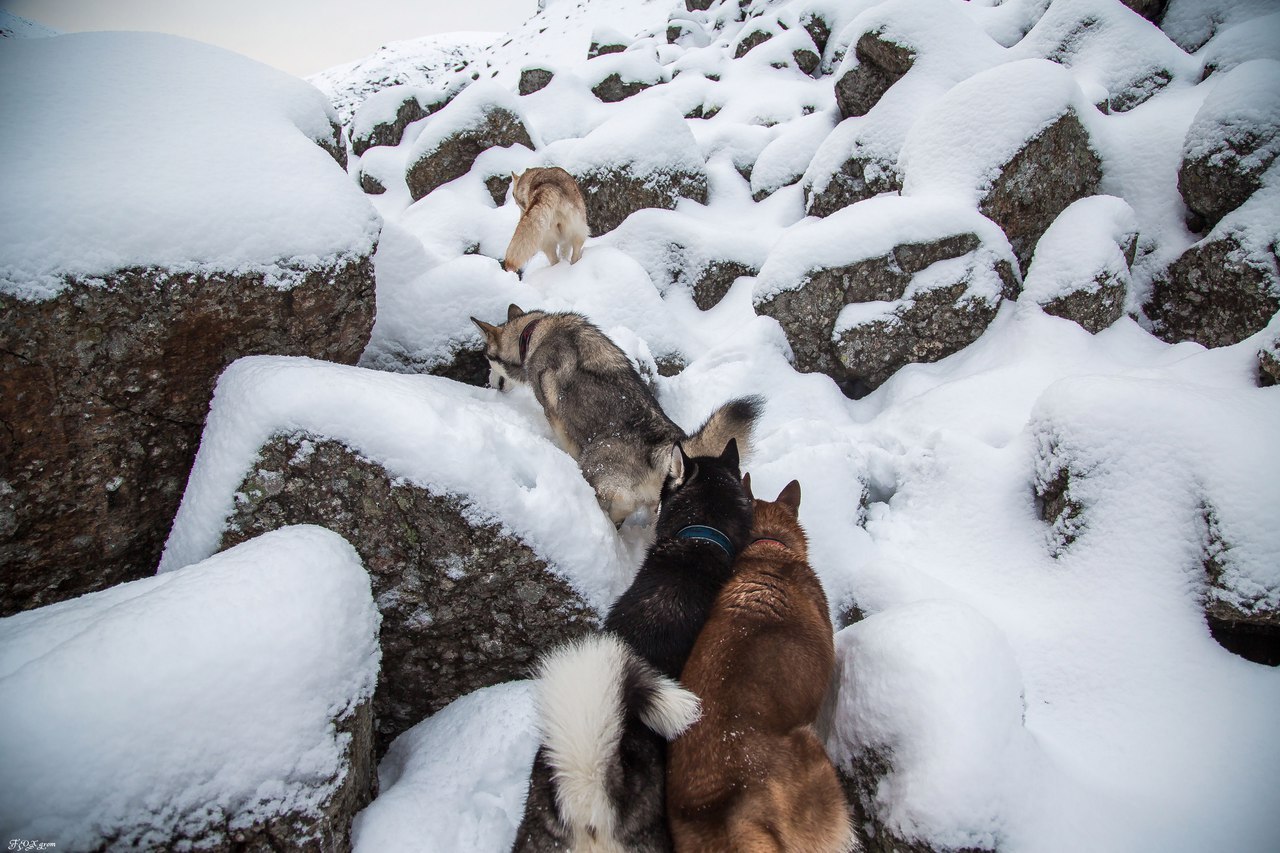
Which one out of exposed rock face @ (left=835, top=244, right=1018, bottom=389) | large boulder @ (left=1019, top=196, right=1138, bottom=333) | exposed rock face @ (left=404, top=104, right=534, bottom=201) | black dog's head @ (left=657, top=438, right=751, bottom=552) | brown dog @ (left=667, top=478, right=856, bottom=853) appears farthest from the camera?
exposed rock face @ (left=404, top=104, right=534, bottom=201)

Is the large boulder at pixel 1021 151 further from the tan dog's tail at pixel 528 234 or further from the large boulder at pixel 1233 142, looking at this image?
the tan dog's tail at pixel 528 234

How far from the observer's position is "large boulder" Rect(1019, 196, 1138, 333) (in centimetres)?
516

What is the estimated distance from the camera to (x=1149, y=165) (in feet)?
19.3

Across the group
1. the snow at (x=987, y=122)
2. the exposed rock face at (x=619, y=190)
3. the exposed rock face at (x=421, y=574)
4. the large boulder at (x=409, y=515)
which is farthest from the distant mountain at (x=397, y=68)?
the exposed rock face at (x=421, y=574)

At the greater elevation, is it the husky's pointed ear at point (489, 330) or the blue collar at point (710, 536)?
the husky's pointed ear at point (489, 330)

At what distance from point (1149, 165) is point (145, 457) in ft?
30.5

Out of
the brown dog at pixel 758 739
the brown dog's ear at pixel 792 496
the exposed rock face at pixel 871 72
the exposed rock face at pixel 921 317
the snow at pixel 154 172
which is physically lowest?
the exposed rock face at pixel 921 317

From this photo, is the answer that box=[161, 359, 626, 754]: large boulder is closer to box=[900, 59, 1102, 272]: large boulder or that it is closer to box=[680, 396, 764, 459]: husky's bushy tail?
box=[680, 396, 764, 459]: husky's bushy tail

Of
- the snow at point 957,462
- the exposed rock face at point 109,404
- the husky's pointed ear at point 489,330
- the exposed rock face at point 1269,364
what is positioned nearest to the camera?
the snow at point 957,462

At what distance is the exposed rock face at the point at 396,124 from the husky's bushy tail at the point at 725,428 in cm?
1600

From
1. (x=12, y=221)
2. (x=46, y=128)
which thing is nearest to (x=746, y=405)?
(x=12, y=221)

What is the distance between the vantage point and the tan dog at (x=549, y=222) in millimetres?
7238

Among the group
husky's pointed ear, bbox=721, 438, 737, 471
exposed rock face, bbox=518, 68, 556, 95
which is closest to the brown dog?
husky's pointed ear, bbox=721, 438, 737, 471

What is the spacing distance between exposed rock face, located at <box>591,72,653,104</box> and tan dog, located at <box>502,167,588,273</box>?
10.9 m
